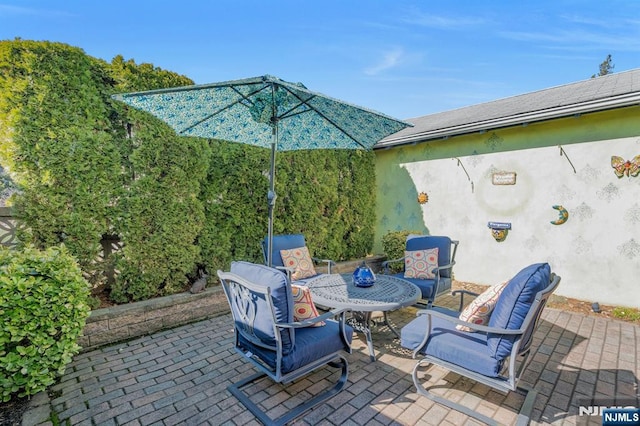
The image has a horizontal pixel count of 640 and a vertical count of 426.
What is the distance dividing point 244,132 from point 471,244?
5613 mm

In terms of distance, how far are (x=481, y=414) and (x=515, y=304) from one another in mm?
1049

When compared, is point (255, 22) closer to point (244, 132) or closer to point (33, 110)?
point (244, 132)

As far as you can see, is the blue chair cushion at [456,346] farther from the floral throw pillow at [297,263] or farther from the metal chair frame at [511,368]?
the floral throw pillow at [297,263]

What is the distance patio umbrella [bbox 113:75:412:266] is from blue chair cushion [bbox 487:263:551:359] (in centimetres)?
208

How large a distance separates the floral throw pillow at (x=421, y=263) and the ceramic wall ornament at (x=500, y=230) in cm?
218

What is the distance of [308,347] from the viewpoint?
2.48 metres

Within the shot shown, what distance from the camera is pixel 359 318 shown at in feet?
12.8

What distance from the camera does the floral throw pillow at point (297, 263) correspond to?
4.85 m

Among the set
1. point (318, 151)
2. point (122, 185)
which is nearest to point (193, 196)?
point (122, 185)

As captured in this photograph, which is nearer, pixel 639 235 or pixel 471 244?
pixel 639 235

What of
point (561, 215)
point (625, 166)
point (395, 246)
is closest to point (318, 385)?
point (395, 246)

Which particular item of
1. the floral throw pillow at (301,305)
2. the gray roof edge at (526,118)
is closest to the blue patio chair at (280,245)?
the floral throw pillow at (301,305)

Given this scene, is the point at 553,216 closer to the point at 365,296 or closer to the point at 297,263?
the point at 365,296

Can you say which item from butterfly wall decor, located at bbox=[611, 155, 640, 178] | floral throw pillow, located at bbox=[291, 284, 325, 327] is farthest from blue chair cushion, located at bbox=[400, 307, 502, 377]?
butterfly wall decor, located at bbox=[611, 155, 640, 178]
